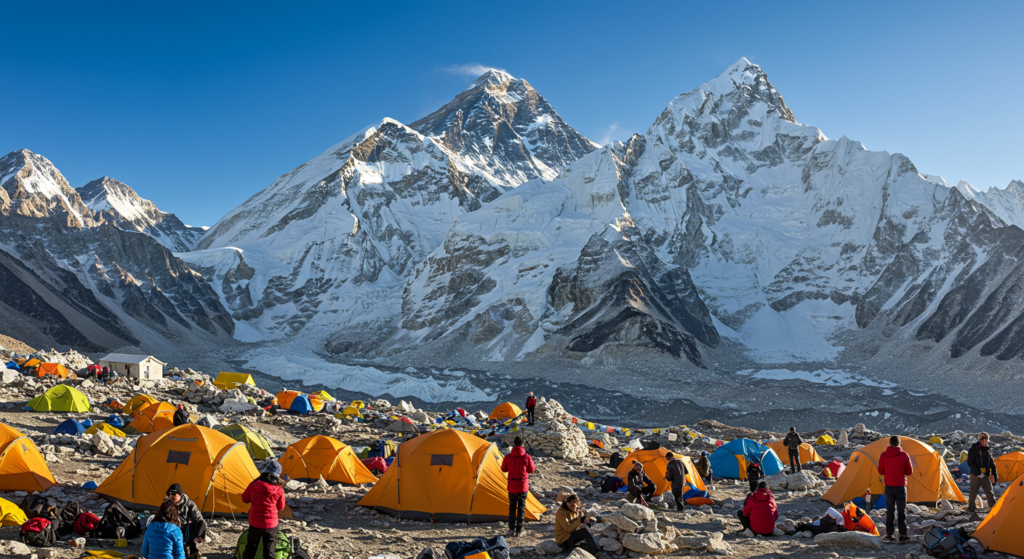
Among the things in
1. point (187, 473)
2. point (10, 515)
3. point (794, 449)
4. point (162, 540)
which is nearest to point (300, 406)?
point (187, 473)

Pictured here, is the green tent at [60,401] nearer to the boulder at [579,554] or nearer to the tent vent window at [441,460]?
the tent vent window at [441,460]

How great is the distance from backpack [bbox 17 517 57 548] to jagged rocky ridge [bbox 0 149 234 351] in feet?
288

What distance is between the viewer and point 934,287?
4257 inches

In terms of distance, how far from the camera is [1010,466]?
2047 cm

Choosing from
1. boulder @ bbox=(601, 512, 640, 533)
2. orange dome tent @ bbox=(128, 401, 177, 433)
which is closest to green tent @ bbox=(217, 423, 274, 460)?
orange dome tent @ bbox=(128, 401, 177, 433)

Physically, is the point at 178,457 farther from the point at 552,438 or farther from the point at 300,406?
the point at 300,406

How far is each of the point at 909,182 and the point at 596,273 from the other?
280ft

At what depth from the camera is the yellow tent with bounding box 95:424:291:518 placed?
13.2m

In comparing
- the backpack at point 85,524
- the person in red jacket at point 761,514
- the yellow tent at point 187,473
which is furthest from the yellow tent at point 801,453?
the backpack at point 85,524

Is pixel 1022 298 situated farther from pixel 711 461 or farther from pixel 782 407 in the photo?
pixel 711 461

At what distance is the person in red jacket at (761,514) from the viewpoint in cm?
1278

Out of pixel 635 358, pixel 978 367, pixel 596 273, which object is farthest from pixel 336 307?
pixel 978 367

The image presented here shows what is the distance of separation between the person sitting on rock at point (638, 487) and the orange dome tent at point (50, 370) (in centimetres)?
3336

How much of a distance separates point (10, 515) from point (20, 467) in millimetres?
3530
